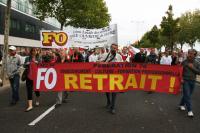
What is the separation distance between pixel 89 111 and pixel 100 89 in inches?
30.2

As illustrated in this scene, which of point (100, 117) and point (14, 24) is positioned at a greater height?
point (14, 24)

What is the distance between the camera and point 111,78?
456 inches

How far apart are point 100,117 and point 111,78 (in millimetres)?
1602

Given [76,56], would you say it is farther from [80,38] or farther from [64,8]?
[64,8]

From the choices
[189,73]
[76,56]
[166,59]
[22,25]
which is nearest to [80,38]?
[76,56]

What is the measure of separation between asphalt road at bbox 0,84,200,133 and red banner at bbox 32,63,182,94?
2.00ft

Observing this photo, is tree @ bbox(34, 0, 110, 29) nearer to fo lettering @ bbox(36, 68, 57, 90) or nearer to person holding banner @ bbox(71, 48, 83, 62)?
person holding banner @ bbox(71, 48, 83, 62)

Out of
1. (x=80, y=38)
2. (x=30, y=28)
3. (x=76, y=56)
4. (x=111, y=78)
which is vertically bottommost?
(x=111, y=78)

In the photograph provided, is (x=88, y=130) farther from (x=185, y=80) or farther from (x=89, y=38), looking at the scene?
(x=89, y=38)

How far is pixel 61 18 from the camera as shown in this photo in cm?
3825

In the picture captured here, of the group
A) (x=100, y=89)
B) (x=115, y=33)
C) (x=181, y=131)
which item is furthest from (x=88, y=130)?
(x=115, y=33)

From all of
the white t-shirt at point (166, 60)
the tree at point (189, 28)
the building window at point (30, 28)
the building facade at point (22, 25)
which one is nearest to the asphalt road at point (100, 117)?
the white t-shirt at point (166, 60)

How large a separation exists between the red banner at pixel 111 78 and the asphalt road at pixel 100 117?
2.00ft

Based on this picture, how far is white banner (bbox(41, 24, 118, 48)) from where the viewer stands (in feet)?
62.3
